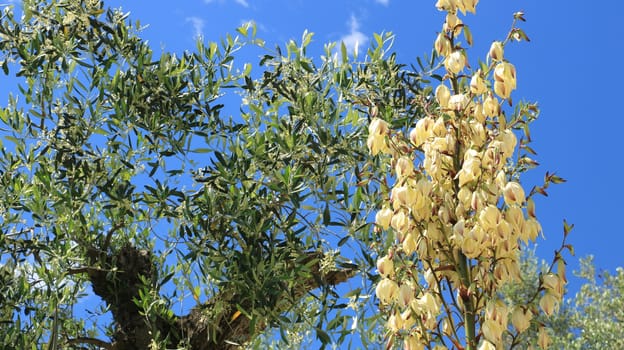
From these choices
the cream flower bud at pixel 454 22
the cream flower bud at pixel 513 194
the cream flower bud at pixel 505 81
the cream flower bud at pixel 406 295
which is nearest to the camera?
the cream flower bud at pixel 513 194

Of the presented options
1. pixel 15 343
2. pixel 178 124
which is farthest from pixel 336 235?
pixel 15 343

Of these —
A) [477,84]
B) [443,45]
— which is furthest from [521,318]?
[443,45]

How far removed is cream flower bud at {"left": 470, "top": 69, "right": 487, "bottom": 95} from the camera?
8.67 ft

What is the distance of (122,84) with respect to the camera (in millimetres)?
4570

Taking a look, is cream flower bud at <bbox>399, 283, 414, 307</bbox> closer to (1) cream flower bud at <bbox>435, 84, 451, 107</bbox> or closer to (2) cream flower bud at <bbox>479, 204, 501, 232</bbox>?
(2) cream flower bud at <bbox>479, 204, 501, 232</bbox>

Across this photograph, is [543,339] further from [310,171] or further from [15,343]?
[15,343]

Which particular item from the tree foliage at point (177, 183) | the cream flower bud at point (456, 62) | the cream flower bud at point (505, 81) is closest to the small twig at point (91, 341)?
the tree foliage at point (177, 183)

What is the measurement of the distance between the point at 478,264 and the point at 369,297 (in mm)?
1711

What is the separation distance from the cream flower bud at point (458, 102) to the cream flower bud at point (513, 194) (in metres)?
0.35

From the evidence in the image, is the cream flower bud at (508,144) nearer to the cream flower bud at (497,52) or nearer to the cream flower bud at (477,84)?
the cream flower bud at (477,84)

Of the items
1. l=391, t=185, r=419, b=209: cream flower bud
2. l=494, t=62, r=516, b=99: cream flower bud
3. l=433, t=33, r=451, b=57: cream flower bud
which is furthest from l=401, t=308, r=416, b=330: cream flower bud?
l=433, t=33, r=451, b=57: cream flower bud

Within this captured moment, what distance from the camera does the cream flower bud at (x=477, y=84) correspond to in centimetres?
264

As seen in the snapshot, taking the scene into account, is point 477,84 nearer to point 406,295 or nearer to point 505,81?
point 505,81

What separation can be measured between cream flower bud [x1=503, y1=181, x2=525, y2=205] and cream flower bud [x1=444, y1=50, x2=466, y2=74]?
515 mm
